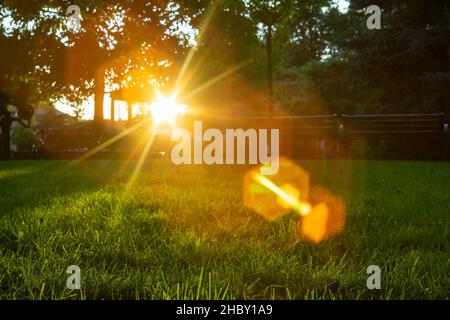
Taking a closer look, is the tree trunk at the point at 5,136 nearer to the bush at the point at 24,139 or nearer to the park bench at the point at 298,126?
the bush at the point at 24,139

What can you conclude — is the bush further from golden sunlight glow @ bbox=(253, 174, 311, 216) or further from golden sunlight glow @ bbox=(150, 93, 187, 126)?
golden sunlight glow @ bbox=(253, 174, 311, 216)

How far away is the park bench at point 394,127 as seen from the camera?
13.8 meters

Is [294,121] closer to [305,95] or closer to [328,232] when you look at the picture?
[328,232]

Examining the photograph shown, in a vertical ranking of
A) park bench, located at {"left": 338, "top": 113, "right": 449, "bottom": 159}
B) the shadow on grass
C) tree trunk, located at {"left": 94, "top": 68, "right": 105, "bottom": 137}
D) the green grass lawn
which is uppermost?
tree trunk, located at {"left": 94, "top": 68, "right": 105, "bottom": 137}

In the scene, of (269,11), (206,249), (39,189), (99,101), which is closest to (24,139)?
(99,101)

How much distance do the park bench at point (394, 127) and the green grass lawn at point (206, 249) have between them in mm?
8923

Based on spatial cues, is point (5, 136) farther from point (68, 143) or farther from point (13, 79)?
point (13, 79)

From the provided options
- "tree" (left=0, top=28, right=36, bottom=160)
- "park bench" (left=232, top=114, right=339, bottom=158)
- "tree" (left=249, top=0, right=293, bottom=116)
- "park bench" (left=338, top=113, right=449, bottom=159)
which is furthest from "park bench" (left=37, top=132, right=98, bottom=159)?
"tree" (left=249, top=0, right=293, bottom=116)

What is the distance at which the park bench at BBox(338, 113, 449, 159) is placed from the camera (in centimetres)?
1378

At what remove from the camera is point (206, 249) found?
116 inches

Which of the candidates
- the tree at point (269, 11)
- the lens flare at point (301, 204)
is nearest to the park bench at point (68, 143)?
the tree at point (269, 11)

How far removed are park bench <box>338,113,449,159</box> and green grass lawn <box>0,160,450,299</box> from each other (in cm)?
892

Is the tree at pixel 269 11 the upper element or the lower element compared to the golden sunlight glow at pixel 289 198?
upper
